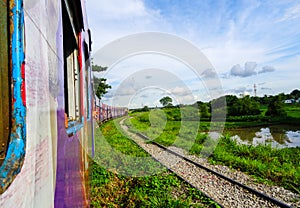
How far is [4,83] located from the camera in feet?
1.50

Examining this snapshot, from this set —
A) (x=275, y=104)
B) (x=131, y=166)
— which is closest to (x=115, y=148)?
(x=131, y=166)

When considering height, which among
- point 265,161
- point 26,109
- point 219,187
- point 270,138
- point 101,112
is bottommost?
point 270,138

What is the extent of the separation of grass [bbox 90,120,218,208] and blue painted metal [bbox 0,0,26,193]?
4226 millimetres

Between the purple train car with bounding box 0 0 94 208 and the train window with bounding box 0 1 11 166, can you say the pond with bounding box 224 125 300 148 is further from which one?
the train window with bounding box 0 1 11 166

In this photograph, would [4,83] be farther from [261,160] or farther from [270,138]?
[270,138]

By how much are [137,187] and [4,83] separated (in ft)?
17.7

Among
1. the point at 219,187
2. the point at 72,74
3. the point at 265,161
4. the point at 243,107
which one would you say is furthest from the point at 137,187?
the point at 243,107

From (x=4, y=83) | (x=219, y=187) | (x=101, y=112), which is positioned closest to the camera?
(x=4, y=83)

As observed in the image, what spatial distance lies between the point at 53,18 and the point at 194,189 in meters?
5.12

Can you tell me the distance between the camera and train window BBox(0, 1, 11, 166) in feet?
1.48

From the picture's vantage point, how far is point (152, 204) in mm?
4457

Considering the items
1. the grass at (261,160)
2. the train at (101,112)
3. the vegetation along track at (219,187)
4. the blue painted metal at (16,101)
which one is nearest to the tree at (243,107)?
the train at (101,112)

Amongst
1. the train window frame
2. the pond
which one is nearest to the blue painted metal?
the train window frame

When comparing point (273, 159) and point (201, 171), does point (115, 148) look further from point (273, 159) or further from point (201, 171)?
point (273, 159)
